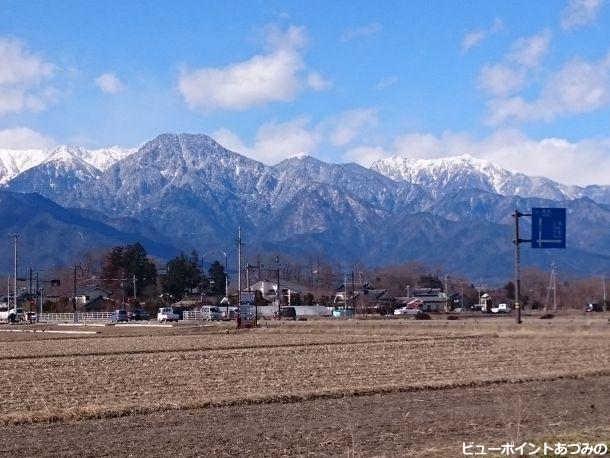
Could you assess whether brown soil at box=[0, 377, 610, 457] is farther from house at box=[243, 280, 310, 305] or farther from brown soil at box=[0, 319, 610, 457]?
house at box=[243, 280, 310, 305]

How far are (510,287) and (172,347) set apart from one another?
12014 cm

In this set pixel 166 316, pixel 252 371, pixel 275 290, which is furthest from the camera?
pixel 275 290

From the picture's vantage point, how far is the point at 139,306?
11581 cm

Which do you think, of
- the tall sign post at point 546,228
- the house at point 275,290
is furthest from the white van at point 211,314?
the tall sign post at point 546,228

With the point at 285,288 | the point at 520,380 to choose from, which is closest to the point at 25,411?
the point at 520,380

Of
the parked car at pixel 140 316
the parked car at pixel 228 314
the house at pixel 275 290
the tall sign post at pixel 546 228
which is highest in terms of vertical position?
the tall sign post at pixel 546 228

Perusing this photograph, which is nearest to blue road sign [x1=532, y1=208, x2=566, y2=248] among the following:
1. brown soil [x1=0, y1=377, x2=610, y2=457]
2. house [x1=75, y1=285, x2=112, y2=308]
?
brown soil [x1=0, y1=377, x2=610, y2=457]

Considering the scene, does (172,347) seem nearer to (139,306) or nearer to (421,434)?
(421,434)

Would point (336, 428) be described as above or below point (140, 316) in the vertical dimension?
above

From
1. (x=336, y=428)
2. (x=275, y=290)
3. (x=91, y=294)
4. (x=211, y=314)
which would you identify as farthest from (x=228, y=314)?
(x=336, y=428)

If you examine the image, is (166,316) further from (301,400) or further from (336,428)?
(336,428)

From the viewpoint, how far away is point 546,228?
48719mm

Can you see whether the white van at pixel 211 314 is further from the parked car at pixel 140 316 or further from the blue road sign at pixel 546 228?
the blue road sign at pixel 546 228

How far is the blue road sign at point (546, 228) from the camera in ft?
159
